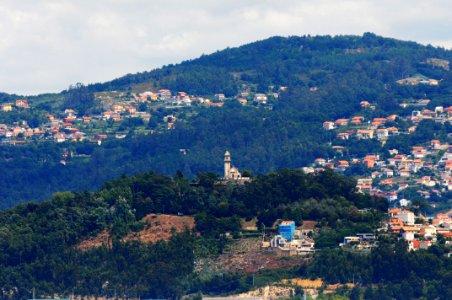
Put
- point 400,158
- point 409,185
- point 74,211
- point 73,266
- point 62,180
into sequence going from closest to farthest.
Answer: point 73,266 → point 74,211 → point 409,185 → point 400,158 → point 62,180

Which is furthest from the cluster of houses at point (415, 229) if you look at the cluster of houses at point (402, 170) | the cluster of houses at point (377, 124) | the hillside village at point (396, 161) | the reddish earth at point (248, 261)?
the cluster of houses at point (377, 124)

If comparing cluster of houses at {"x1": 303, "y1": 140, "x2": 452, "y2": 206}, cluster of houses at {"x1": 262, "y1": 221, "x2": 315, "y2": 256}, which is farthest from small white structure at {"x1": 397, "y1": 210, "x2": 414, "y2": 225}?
cluster of houses at {"x1": 303, "y1": 140, "x2": 452, "y2": 206}

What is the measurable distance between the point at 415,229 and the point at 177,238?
14382 millimetres

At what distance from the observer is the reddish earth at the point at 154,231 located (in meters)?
103

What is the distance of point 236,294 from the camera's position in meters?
94.2

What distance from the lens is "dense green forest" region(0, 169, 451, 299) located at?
93625mm

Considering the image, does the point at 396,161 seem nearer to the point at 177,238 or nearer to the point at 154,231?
the point at 154,231

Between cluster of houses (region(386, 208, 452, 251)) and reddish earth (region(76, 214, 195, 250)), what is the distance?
12.3m

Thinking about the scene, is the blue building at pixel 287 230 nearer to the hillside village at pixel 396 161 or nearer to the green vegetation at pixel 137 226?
the green vegetation at pixel 137 226

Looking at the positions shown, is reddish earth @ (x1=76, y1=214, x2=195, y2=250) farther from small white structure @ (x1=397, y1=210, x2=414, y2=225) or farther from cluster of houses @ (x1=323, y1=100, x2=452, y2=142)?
cluster of houses @ (x1=323, y1=100, x2=452, y2=142)

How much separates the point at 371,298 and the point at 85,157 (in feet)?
323

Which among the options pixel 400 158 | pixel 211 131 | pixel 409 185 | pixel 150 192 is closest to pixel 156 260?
pixel 150 192

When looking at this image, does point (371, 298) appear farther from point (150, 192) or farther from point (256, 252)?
point (150, 192)

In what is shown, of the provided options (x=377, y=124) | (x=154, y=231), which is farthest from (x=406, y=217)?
(x=377, y=124)
